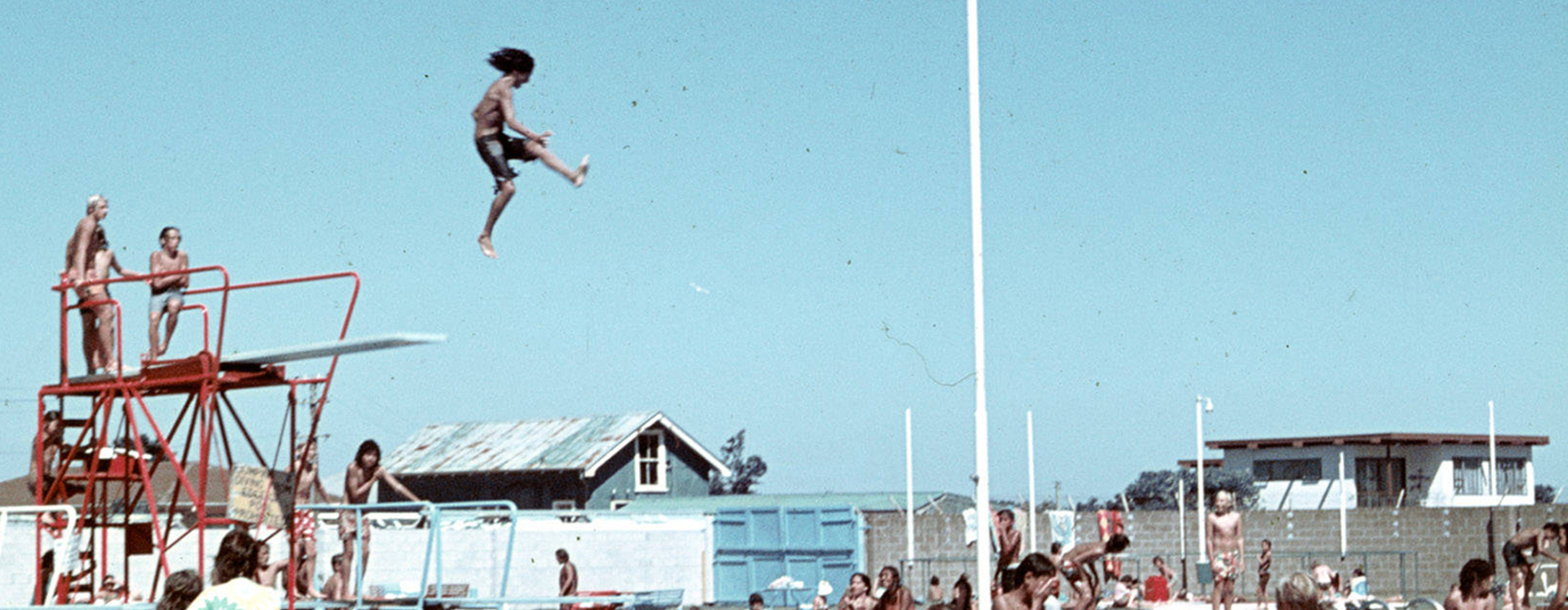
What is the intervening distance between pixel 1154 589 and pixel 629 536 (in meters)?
10.7

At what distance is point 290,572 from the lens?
11062 mm

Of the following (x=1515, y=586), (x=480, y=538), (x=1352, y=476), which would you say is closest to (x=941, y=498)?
(x=1352, y=476)

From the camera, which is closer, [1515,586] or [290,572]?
[290,572]

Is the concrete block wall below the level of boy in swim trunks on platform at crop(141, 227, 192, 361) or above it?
below

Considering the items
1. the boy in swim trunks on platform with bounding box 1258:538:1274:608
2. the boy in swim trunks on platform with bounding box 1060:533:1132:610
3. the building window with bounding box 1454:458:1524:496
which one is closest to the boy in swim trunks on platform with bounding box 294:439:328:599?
the boy in swim trunks on platform with bounding box 1060:533:1132:610

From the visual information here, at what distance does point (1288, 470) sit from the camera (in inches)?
2186

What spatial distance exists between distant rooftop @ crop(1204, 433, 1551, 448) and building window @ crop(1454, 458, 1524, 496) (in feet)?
2.22

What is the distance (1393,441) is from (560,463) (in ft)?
77.5

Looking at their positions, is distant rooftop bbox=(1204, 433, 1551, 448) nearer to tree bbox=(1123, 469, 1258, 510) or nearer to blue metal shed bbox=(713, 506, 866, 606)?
tree bbox=(1123, 469, 1258, 510)

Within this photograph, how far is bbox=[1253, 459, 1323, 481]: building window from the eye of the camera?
178 feet

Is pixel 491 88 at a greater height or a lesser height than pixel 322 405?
greater

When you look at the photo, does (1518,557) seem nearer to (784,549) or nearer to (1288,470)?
(784,549)

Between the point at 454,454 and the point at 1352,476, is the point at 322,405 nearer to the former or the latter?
the point at 454,454

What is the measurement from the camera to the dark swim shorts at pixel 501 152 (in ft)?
34.5
